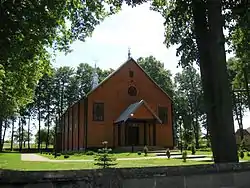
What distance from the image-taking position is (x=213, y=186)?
475 centimetres

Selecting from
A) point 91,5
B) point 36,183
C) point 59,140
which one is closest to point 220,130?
point 36,183

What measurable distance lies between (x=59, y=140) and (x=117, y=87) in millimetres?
19849

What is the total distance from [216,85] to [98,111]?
3224 centimetres

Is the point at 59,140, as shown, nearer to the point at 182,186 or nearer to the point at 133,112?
the point at 133,112

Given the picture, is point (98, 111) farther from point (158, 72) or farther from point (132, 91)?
point (158, 72)

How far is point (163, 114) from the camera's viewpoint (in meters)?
41.5

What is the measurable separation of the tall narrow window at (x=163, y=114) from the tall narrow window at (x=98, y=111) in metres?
7.68

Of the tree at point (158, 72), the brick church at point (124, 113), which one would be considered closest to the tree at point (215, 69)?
the brick church at point (124, 113)

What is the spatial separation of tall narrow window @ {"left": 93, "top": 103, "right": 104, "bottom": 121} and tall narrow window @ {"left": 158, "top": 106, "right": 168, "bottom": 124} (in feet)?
25.2

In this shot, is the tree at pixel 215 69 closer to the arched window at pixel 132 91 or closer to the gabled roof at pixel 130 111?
the gabled roof at pixel 130 111

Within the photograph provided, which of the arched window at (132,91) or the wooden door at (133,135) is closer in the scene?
the wooden door at (133,135)

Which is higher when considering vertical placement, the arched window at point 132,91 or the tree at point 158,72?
the tree at point 158,72

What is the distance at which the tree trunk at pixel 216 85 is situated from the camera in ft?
22.0

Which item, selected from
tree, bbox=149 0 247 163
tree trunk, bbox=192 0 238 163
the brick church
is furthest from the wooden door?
tree trunk, bbox=192 0 238 163
